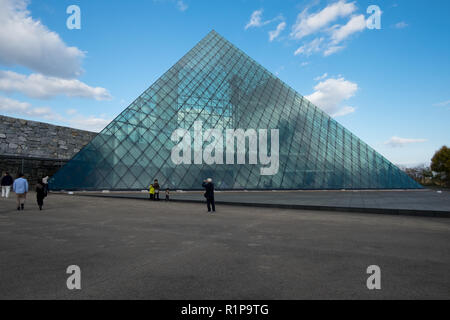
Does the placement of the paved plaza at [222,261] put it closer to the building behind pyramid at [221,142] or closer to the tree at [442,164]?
the building behind pyramid at [221,142]

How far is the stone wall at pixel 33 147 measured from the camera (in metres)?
23.6

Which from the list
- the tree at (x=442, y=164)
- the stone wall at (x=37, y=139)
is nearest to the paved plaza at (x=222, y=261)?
the stone wall at (x=37, y=139)

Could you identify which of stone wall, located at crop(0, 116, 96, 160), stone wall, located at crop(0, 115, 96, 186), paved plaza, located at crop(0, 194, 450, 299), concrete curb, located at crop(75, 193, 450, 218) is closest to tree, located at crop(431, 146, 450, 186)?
concrete curb, located at crop(75, 193, 450, 218)

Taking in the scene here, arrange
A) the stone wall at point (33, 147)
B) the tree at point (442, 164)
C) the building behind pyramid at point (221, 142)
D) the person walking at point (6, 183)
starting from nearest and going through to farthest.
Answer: the person walking at point (6, 183), the building behind pyramid at point (221, 142), the stone wall at point (33, 147), the tree at point (442, 164)

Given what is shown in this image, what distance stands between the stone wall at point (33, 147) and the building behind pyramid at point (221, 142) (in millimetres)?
5830

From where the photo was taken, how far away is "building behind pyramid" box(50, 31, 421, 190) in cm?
2091

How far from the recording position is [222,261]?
4.14 m

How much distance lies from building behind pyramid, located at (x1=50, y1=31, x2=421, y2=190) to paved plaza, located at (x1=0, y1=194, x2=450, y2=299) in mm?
13928

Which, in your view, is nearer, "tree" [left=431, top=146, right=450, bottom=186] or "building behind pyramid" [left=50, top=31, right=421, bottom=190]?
"building behind pyramid" [left=50, top=31, right=421, bottom=190]

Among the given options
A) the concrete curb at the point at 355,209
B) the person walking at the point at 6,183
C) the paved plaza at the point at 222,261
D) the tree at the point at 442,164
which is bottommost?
the concrete curb at the point at 355,209

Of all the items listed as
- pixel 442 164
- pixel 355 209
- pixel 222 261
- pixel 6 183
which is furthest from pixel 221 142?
pixel 442 164

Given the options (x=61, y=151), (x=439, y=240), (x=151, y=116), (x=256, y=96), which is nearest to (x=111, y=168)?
(x=151, y=116)

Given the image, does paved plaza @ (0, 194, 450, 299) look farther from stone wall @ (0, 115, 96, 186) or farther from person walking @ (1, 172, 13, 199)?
stone wall @ (0, 115, 96, 186)

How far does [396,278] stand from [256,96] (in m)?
26.7
